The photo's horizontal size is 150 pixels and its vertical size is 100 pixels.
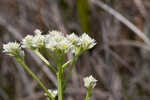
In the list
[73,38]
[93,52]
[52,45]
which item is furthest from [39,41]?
[93,52]

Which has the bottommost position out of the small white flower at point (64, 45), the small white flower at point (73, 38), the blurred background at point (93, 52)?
the small white flower at point (64, 45)

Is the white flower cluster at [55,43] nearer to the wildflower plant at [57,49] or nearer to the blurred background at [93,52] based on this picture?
the wildflower plant at [57,49]

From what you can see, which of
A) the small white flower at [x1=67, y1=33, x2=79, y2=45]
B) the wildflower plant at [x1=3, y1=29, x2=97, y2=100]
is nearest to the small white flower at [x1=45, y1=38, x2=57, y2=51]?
the wildflower plant at [x1=3, y1=29, x2=97, y2=100]

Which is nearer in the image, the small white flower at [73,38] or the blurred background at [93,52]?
the small white flower at [73,38]

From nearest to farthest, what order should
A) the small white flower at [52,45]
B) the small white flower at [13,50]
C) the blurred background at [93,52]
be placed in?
Result: the small white flower at [52,45], the small white flower at [13,50], the blurred background at [93,52]

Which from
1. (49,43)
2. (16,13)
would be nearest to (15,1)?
(16,13)

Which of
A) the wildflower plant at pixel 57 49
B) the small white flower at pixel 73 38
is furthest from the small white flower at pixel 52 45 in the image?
the small white flower at pixel 73 38

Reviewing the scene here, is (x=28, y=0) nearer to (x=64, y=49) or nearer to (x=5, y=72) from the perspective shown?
(x=5, y=72)

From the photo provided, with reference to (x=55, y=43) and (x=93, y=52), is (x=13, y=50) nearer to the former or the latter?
(x=55, y=43)
